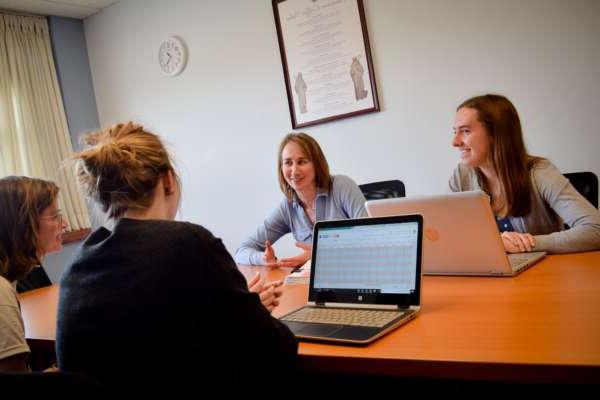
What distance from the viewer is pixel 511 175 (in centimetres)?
193

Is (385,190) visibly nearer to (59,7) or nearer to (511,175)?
(511,175)

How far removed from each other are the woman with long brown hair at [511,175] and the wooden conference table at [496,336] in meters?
0.38

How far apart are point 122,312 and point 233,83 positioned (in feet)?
10.3

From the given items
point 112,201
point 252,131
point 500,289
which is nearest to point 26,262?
point 112,201

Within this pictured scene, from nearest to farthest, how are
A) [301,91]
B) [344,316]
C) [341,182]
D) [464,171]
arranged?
[344,316] → [464,171] → [341,182] → [301,91]

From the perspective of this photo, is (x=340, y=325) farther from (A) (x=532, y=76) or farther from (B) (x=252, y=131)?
(B) (x=252, y=131)

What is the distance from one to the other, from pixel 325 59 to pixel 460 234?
220 centimetres

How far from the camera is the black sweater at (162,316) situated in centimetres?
95

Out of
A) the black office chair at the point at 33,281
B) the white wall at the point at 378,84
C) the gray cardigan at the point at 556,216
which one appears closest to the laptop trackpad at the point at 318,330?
the gray cardigan at the point at 556,216

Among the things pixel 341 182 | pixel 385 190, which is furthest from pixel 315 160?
pixel 385 190

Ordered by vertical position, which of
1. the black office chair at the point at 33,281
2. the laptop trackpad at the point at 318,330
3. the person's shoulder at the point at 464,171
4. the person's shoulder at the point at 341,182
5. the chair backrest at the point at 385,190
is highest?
the person's shoulder at the point at 341,182

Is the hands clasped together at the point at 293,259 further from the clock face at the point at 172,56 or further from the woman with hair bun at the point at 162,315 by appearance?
the clock face at the point at 172,56

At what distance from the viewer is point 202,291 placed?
Result: 0.98 m

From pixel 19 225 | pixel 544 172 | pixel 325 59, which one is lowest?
pixel 544 172
